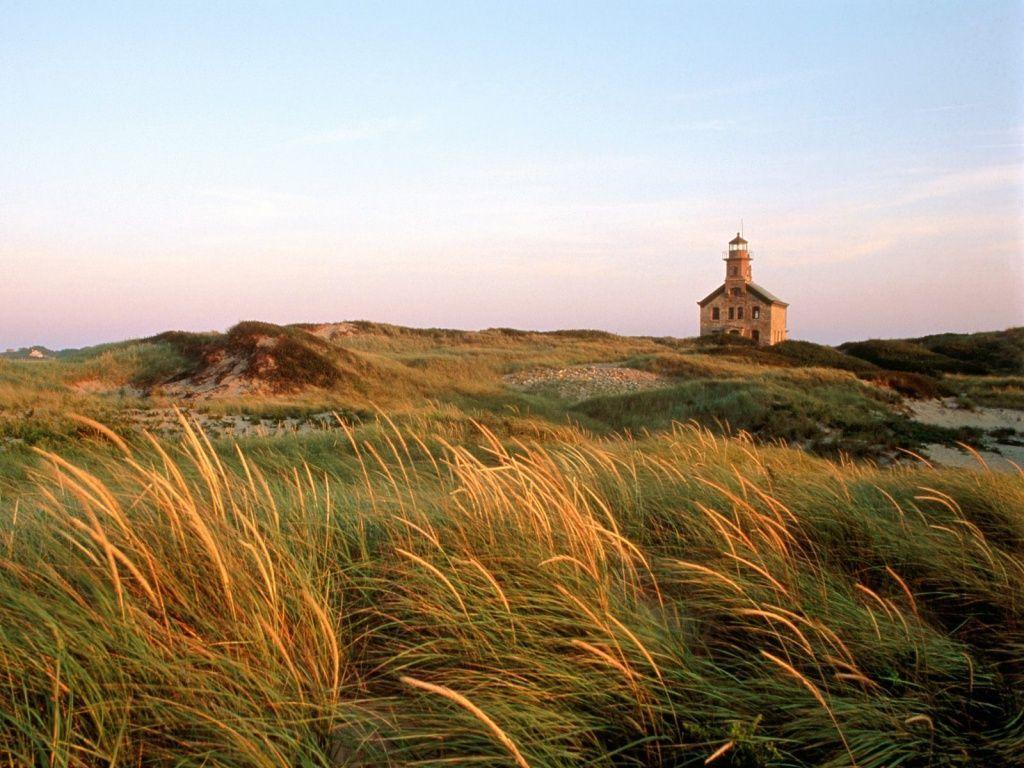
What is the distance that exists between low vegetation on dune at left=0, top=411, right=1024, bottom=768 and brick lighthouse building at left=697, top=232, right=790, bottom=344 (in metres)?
51.0

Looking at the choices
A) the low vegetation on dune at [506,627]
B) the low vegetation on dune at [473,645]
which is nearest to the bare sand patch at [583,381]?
the low vegetation on dune at [506,627]

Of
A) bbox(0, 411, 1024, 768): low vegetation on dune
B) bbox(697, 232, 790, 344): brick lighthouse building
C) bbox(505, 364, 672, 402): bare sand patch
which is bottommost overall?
bbox(0, 411, 1024, 768): low vegetation on dune

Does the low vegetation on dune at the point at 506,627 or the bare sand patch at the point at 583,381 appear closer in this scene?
the low vegetation on dune at the point at 506,627

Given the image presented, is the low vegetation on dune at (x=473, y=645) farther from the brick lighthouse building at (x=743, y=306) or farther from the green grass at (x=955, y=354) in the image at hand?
the brick lighthouse building at (x=743, y=306)

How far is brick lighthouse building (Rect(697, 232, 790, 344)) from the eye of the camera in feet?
174

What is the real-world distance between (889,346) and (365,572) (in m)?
45.0

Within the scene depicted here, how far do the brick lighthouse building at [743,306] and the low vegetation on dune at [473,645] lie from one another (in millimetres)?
Result: 51037

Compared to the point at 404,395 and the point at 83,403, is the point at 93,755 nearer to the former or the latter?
the point at 83,403

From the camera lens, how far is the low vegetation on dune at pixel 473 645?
6.98 ft

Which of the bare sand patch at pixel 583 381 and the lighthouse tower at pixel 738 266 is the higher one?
the lighthouse tower at pixel 738 266

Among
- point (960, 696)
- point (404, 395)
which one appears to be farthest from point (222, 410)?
point (960, 696)

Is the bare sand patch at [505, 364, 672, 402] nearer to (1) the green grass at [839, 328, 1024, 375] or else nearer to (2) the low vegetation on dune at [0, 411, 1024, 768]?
(1) the green grass at [839, 328, 1024, 375]

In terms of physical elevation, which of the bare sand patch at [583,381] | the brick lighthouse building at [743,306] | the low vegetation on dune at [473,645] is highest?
the brick lighthouse building at [743,306]

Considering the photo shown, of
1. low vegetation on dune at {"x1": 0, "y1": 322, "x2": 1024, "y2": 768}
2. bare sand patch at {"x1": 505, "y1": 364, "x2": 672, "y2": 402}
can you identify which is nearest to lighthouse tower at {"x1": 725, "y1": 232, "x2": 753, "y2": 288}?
bare sand patch at {"x1": 505, "y1": 364, "x2": 672, "y2": 402}
